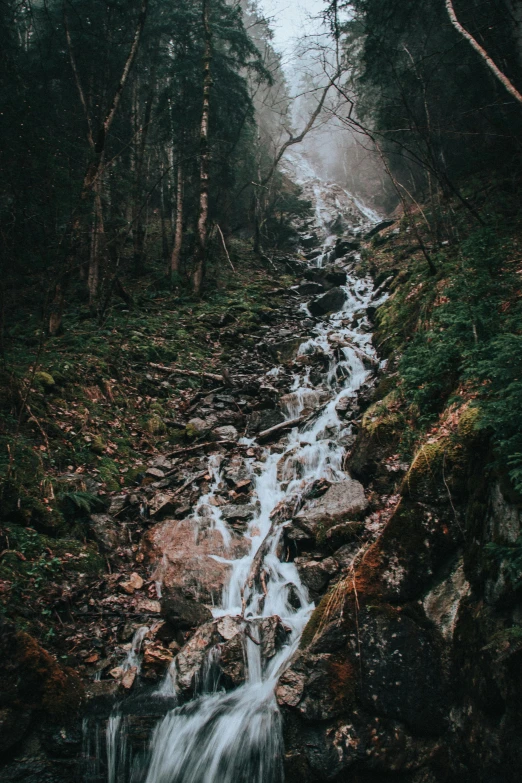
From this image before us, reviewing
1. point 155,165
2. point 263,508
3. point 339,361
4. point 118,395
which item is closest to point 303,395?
point 339,361

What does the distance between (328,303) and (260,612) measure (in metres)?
11.4

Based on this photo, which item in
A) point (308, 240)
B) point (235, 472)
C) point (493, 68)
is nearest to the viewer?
point (493, 68)

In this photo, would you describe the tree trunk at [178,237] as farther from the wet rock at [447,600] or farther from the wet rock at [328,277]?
the wet rock at [447,600]

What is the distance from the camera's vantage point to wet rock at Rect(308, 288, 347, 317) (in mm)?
14102

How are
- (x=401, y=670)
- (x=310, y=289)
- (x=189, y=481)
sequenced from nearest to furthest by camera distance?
(x=401, y=670), (x=189, y=481), (x=310, y=289)

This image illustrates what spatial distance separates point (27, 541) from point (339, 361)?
7.65 metres

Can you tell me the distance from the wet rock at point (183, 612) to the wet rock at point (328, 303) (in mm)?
11081

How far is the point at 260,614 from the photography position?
4.82m

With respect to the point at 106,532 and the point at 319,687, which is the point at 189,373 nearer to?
the point at 106,532

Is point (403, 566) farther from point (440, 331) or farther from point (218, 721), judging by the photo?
point (440, 331)

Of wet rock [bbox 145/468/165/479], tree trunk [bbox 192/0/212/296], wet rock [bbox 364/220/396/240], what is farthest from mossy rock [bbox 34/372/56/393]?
wet rock [bbox 364/220/396/240]

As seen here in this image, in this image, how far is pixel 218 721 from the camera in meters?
3.77

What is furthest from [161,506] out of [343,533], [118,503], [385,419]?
[385,419]

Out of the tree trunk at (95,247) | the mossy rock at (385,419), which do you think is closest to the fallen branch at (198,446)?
the mossy rock at (385,419)
